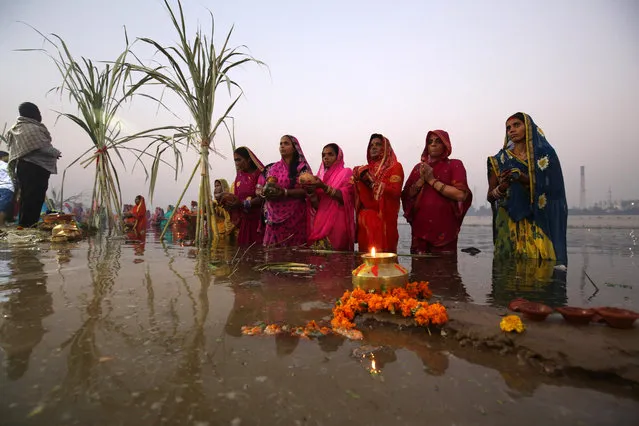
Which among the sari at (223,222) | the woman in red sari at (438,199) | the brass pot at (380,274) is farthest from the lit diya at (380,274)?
the sari at (223,222)

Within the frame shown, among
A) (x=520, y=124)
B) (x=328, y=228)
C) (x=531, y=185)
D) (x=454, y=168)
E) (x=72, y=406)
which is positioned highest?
(x=520, y=124)

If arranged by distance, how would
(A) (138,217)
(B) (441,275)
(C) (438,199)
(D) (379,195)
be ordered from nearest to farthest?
(B) (441,275), (D) (379,195), (C) (438,199), (A) (138,217)

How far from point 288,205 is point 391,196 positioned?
1909 millimetres

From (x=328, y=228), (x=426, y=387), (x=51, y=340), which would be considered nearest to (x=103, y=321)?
(x=51, y=340)

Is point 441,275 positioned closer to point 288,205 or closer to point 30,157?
point 288,205

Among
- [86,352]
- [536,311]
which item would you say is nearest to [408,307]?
[536,311]

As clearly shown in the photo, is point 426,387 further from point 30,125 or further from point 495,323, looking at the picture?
point 30,125

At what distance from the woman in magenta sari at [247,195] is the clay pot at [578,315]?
5191mm

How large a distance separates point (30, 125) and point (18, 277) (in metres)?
5.79

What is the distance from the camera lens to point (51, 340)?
4.25 ft

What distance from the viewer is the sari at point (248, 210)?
625 centimetres

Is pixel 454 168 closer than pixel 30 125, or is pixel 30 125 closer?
pixel 454 168

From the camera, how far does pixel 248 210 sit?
6.28 metres

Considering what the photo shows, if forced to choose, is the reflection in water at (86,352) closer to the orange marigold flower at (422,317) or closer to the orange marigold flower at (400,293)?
the orange marigold flower at (422,317)
